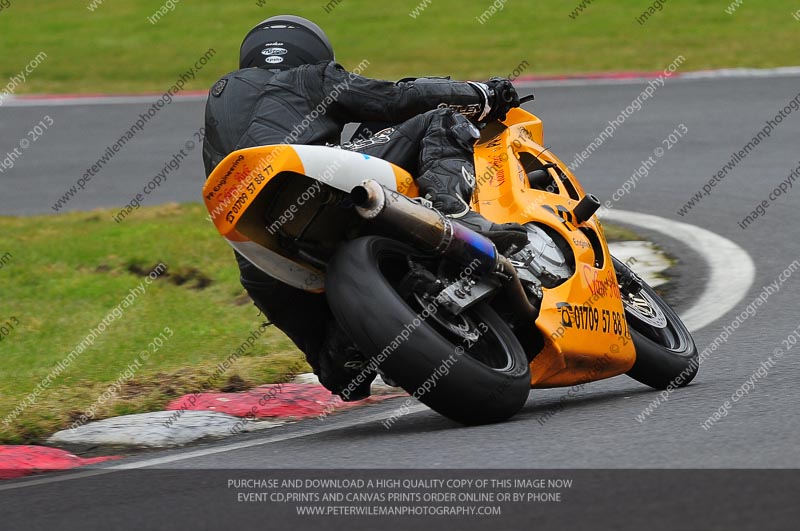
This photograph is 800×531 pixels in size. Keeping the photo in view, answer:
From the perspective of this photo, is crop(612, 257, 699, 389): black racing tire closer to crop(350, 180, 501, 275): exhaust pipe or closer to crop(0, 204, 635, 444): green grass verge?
crop(350, 180, 501, 275): exhaust pipe

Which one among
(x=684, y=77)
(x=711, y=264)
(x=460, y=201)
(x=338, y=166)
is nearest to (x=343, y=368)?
(x=460, y=201)

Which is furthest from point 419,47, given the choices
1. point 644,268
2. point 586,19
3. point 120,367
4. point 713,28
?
point 120,367

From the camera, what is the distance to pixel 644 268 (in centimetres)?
805

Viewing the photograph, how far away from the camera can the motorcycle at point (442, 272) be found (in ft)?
14.5

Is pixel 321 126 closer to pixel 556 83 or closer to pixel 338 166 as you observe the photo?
pixel 338 166

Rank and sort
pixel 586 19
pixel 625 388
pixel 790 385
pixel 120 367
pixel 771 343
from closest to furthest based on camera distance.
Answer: pixel 790 385 < pixel 625 388 < pixel 771 343 < pixel 120 367 < pixel 586 19

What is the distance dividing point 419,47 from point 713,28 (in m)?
4.44

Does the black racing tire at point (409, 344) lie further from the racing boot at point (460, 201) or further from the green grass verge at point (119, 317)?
the green grass verge at point (119, 317)

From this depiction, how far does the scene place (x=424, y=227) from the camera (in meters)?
4.56

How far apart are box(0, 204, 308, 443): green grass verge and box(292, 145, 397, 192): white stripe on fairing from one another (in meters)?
1.68

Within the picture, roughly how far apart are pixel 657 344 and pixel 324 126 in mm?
1693

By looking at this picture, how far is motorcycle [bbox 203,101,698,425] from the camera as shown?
442 centimetres

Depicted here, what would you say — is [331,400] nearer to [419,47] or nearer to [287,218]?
[287,218]

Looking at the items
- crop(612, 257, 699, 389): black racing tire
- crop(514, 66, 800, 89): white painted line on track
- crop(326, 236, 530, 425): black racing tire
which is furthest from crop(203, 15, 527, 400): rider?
crop(514, 66, 800, 89): white painted line on track
